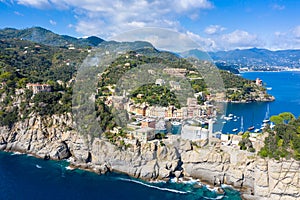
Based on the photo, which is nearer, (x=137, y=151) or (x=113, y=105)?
(x=137, y=151)

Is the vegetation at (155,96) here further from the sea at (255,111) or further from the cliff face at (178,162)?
the cliff face at (178,162)

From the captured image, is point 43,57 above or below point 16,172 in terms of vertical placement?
above

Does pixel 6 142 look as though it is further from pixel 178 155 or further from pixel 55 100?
pixel 178 155

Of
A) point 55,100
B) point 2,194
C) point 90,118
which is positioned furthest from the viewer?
point 55,100

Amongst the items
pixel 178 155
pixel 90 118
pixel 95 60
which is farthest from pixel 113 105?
pixel 178 155

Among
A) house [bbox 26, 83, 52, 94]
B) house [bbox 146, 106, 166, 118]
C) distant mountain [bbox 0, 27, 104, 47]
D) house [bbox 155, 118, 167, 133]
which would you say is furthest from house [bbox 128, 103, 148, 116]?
distant mountain [bbox 0, 27, 104, 47]

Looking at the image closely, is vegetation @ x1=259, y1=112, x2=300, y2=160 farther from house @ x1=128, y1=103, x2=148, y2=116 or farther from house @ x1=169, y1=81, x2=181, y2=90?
house @ x1=169, y1=81, x2=181, y2=90

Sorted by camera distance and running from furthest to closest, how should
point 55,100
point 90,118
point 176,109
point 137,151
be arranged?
point 176,109 < point 55,100 < point 90,118 < point 137,151
